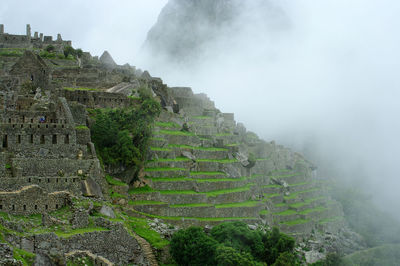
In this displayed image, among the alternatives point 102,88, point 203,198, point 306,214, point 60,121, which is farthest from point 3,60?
point 306,214

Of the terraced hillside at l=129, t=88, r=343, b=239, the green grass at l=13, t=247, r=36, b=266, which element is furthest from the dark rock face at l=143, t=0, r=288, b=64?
the green grass at l=13, t=247, r=36, b=266

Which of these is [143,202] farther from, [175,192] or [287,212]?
[287,212]

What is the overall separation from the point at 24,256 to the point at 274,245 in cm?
2326

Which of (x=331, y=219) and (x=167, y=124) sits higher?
(x=167, y=124)

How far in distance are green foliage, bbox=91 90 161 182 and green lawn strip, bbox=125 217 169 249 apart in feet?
14.1

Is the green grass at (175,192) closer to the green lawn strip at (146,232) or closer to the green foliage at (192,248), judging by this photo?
the green lawn strip at (146,232)

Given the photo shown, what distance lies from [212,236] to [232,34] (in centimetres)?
9419

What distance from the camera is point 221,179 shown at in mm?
49375

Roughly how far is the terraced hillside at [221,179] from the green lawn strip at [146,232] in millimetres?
2440

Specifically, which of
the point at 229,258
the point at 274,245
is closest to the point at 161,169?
the point at 274,245

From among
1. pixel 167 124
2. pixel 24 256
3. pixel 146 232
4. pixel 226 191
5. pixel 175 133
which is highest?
pixel 167 124

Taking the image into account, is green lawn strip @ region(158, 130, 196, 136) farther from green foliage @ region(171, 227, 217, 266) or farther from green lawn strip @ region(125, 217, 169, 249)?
green foliage @ region(171, 227, 217, 266)

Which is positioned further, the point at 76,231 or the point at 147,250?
the point at 147,250

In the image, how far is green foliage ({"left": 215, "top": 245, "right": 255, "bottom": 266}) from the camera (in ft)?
108
